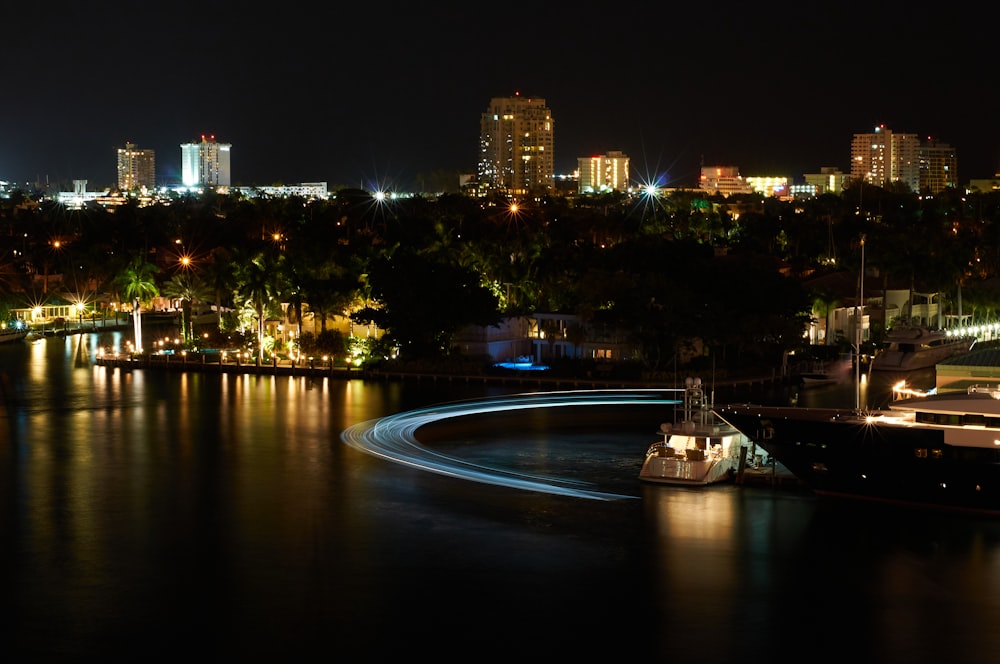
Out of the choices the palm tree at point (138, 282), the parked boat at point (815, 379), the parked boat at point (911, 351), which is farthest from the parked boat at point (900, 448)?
the palm tree at point (138, 282)

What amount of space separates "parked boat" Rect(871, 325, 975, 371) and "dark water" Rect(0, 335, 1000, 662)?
1659 cm

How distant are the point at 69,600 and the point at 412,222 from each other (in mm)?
60687

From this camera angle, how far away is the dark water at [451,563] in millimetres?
17078

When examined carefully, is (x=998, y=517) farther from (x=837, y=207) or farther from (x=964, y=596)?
(x=837, y=207)

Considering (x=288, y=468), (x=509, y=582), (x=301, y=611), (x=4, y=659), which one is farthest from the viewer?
(x=288, y=468)

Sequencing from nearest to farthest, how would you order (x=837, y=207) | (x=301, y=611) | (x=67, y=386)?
(x=301, y=611)
(x=67, y=386)
(x=837, y=207)

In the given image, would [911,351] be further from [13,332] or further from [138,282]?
[13,332]

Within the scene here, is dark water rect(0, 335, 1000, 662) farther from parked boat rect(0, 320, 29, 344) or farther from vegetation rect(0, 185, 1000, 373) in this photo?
parked boat rect(0, 320, 29, 344)

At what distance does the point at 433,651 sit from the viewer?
16766 mm

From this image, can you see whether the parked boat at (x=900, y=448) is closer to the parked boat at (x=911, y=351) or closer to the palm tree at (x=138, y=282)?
the parked boat at (x=911, y=351)

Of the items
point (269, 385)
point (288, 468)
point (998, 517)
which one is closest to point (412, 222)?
point (269, 385)

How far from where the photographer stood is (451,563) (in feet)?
66.2

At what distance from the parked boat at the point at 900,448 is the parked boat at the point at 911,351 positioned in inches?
767

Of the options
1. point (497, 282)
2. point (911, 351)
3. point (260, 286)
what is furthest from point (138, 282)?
point (911, 351)
